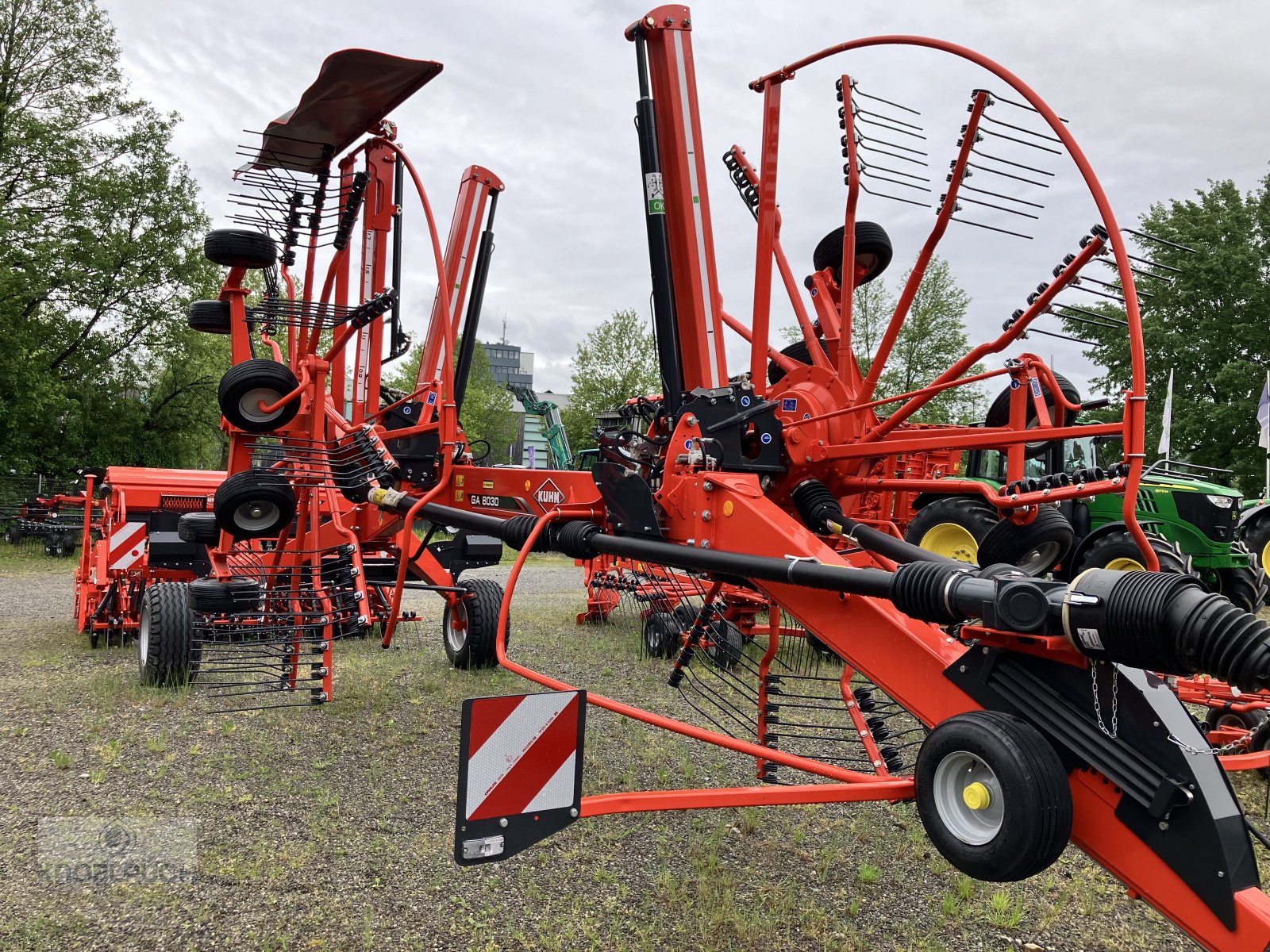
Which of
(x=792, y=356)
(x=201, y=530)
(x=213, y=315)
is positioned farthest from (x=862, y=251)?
(x=201, y=530)

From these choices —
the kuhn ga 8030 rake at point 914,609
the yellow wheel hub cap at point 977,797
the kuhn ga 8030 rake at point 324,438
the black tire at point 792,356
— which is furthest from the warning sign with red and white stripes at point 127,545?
the yellow wheel hub cap at point 977,797

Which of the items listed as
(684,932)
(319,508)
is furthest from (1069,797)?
(319,508)

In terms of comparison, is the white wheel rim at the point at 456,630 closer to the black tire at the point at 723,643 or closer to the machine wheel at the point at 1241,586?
the black tire at the point at 723,643

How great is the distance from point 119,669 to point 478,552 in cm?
289

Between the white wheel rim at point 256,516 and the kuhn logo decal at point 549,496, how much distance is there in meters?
→ 1.75

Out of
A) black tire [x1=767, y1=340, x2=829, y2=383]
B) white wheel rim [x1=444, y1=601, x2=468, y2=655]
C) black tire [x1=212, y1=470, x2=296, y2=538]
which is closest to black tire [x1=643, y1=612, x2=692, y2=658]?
white wheel rim [x1=444, y1=601, x2=468, y2=655]

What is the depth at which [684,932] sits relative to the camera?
3127mm

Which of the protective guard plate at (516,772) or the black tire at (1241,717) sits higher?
the protective guard plate at (516,772)

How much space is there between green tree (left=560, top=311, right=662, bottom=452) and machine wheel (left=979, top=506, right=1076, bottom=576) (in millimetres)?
22908

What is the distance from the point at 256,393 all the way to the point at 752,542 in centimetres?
354

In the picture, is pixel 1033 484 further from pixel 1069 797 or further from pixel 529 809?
pixel 529 809

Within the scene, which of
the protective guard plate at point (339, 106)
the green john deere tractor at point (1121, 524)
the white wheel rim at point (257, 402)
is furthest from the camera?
the green john deere tractor at point (1121, 524)

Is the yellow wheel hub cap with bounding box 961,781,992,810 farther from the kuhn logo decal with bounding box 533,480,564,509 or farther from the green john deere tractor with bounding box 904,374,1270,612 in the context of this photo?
the green john deere tractor with bounding box 904,374,1270,612

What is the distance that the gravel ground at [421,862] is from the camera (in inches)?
122
